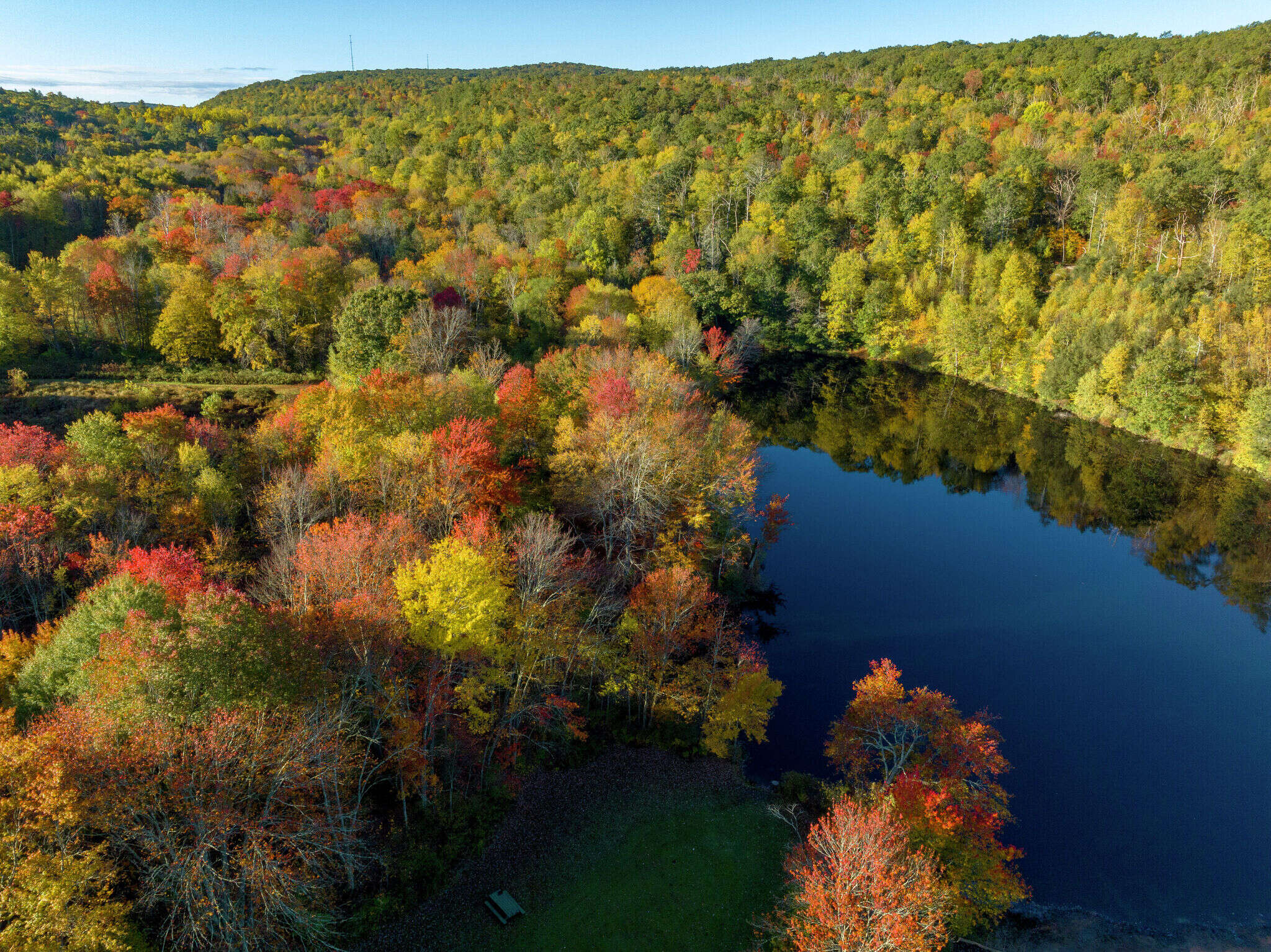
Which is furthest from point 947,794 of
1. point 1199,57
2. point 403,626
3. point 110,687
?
point 1199,57

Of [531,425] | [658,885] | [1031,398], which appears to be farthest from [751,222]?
[658,885]

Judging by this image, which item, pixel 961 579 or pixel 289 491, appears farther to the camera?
pixel 961 579

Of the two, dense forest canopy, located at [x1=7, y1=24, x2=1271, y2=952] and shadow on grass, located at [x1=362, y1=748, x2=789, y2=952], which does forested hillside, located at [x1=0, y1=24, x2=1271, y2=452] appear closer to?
dense forest canopy, located at [x1=7, y1=24, x2=1271, y2=952]

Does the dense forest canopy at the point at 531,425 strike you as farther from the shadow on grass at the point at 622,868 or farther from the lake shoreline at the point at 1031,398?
the shadow on grass at the point at 622,868

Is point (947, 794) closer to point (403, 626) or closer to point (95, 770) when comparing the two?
point (403, 626)

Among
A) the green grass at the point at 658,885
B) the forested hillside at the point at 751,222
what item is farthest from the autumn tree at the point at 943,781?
the forested hillside at the point at 751,222

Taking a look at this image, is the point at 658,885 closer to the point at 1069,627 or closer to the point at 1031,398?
the point at 1069,627
